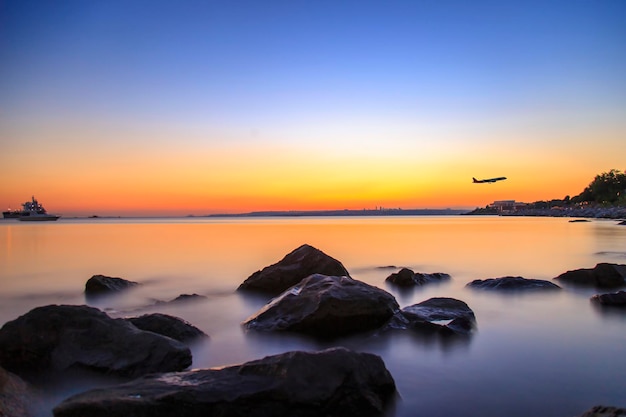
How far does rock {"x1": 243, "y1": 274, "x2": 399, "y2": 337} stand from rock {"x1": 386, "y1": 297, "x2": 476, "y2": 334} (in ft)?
0.77

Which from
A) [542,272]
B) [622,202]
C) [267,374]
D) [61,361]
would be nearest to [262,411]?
[267,374]

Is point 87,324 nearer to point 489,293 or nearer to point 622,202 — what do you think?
point 489,293

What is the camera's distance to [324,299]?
275 inches

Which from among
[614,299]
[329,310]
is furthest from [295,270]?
[614,299]

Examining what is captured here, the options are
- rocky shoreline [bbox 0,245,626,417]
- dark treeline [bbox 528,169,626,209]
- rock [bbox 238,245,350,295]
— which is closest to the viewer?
rocky shoreline [bbox 0,245,626,417]

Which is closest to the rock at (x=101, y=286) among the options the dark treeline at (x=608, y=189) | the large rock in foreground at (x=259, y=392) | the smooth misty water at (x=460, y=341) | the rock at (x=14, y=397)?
the smooth misty water at (x=460, y=341)

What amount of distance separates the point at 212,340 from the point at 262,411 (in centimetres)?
321

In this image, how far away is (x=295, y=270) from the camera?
10.5 meters

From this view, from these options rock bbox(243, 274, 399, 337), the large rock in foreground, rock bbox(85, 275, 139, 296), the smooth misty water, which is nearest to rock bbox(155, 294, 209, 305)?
the smooth misty water

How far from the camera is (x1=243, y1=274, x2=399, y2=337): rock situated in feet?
22.5

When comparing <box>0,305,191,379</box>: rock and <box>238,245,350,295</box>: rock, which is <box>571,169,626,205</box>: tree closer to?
<box>238,245,350,295</box>: rock

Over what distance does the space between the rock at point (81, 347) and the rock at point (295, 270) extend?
5253 millimetres

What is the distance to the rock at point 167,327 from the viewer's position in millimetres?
6208

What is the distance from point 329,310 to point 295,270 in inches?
147
